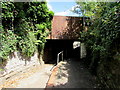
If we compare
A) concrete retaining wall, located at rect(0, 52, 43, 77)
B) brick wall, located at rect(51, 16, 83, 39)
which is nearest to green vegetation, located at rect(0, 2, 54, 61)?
concrete retaining wall, located at rect(0, 52, 43, 77)

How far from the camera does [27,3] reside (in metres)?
6.42

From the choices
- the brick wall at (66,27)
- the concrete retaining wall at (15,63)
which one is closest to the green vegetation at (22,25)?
the concrete retaining wall at (15,63)

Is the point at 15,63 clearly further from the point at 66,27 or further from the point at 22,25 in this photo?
the point at 66,27

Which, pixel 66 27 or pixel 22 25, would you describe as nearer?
pixel 22 25

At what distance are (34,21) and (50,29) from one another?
2.07 m

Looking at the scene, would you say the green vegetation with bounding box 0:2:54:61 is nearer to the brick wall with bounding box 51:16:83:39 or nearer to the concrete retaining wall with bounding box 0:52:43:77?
the concrete retaining wall with bounding box 0:52:43:77

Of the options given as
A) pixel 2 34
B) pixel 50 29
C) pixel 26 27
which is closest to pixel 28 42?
pixel 26 27

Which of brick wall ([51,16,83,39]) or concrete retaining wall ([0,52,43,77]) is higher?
brick wall ([51,16,83,39])

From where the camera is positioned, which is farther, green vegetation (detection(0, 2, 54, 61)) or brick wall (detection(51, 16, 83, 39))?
brick wall (detection(51, 16, 83, 39))

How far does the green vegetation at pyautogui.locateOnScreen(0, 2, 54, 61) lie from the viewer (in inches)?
180

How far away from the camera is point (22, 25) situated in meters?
6.04

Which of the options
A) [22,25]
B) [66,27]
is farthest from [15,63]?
[66,27]

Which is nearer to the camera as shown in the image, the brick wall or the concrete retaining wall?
the concrete retaining wall

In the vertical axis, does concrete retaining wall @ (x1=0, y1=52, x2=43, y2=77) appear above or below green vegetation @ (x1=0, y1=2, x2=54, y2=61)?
below
